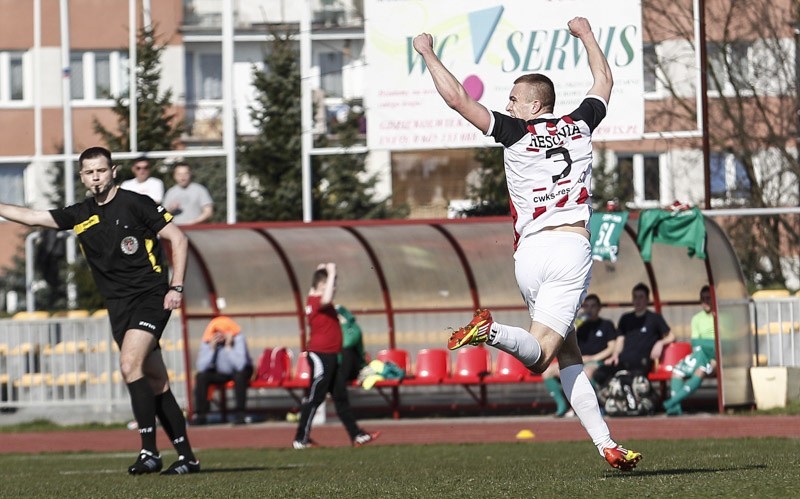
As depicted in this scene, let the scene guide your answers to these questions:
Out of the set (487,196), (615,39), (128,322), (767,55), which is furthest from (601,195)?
(128,322)

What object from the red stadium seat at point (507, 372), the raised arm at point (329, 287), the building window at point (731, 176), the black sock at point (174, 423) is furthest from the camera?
the building window at point (731, 176)

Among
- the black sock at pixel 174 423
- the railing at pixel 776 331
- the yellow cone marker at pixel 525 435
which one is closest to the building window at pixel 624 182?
the railing at pixel 776 331

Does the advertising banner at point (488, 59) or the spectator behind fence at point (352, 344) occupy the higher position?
the advertising banner at point (488, 59)

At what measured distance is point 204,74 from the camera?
149 feet

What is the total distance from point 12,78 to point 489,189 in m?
25.2

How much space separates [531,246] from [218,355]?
1198 centimetres

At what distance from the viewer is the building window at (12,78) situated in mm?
45156

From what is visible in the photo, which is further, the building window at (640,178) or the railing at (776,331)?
the building window at (640,178)

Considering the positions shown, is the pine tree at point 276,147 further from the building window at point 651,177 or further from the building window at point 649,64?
the building window at point 651,177

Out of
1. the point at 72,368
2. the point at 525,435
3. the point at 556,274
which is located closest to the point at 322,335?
the point at 525,435

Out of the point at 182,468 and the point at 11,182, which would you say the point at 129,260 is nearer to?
the point at 182,468

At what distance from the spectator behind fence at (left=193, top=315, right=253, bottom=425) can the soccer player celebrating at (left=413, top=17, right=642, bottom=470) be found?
38.0 feet

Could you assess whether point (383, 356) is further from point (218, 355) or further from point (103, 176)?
point (103, 176)

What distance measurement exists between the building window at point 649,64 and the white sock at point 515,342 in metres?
13.0
